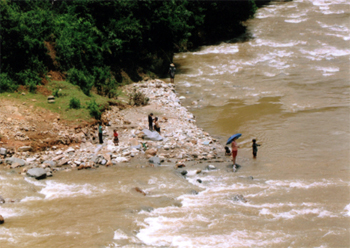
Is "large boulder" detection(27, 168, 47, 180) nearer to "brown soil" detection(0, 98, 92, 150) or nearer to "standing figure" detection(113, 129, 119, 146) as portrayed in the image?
"brown soil" detection(0, 98, 92, 150)

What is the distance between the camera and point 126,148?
1159 centimetres

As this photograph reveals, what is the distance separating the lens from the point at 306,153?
453 inches

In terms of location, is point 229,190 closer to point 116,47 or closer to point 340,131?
point 340,131

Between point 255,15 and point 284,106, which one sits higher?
point 255,15

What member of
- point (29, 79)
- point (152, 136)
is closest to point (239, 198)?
point (152, 136)

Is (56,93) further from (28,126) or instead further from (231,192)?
(231,192)

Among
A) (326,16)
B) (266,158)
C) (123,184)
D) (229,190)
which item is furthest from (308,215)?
(326,16)

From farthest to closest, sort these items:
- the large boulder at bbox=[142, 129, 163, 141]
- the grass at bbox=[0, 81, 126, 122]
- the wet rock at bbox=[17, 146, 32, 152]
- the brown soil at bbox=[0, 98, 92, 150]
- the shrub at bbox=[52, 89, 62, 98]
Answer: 1. the shrub at bbox=[52, 89, 62, 98]
2. the grass at bbox=[0, 81, 126, 122]
3. the large boulder at bbox=[142, 129, 163, 141]
4. the brown soil at bbox=[0, 98, 92, 150]
5. the wet rock at bbox=[17, 146, 32, 152]

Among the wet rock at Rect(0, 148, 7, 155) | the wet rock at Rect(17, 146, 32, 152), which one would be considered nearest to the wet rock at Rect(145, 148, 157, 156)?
the wet rock at Rect(17, 146, 32, 152)

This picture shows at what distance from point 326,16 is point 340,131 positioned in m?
22.0

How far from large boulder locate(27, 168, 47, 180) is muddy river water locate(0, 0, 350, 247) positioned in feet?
0.70

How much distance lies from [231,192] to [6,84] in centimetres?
956

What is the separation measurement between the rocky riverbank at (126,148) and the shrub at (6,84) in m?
3.17

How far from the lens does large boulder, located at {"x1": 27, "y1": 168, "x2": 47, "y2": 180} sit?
368 inches
